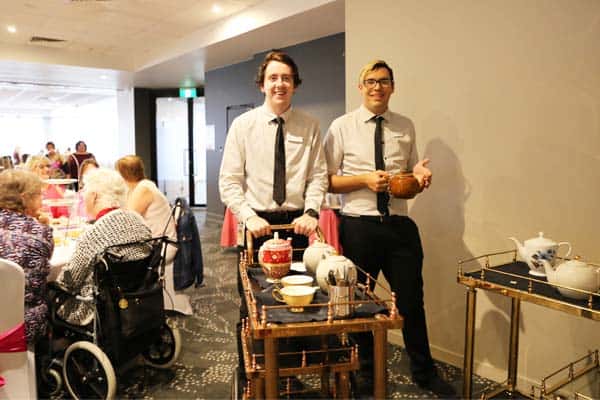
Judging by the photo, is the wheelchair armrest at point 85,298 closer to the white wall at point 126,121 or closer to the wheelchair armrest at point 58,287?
the wheelchair armrest at point 58,287

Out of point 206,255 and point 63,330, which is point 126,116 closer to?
point 206,255

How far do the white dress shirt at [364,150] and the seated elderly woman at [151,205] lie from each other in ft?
4.60

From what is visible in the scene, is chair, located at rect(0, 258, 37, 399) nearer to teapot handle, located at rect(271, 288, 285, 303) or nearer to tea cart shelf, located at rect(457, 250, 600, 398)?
teapot handle, located at rect(271, 288, 285, 303)

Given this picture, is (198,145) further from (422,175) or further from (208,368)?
(422,175)

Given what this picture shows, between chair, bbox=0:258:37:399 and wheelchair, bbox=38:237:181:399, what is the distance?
270 mm

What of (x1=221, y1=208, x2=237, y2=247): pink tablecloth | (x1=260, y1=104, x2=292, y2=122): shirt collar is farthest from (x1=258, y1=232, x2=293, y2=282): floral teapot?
(x1=221, y1=208, x2=237, y2=247): pink tablecloth

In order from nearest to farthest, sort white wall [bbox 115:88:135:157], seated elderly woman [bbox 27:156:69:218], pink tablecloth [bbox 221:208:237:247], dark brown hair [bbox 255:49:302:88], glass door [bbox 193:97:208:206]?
dark brown hair [bbox 255:49:302:88] < seated elderly woman [bbox 27:156:69:218] < pink tablecloth [bbox 221:208:237:247] < glass door [bbox 193:97:208:206] < white wall [bbox 115:88:135:157]

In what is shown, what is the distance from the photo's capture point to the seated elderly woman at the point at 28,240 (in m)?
2.01

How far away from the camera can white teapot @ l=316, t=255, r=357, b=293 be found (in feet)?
4.05

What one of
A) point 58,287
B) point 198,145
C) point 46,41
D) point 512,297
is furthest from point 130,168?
point 198,145

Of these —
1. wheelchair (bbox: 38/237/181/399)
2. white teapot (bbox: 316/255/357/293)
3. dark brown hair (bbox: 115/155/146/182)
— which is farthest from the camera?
dark brown hair (bbox: 115/155/146/182)

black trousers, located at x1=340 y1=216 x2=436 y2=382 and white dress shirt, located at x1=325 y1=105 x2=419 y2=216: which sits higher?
white dress shirt, located at x1=325 y1=105 x2=419 y2=216

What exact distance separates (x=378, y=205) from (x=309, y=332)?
124cm

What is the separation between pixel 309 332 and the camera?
1.11 meters
